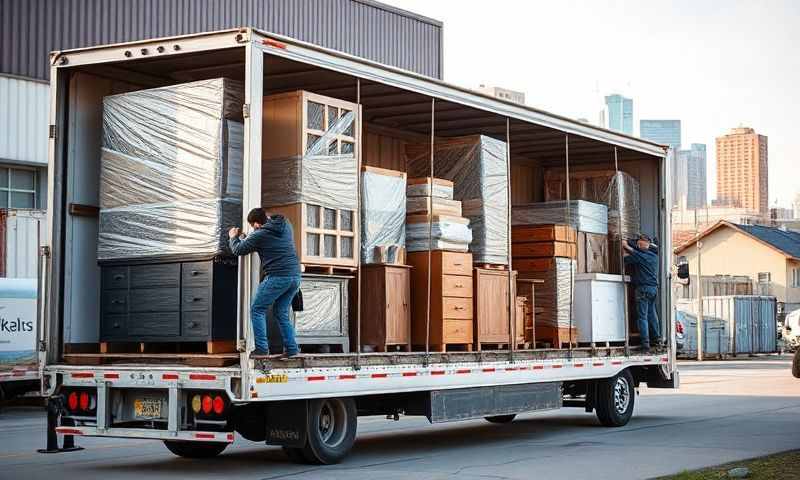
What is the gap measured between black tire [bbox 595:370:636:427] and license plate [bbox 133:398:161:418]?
24.8ft

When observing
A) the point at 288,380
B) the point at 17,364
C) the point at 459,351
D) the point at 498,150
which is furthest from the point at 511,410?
the point at 17,364

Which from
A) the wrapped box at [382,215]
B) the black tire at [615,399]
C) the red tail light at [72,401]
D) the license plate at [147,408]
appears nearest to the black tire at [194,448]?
the red tail light at [72,401]

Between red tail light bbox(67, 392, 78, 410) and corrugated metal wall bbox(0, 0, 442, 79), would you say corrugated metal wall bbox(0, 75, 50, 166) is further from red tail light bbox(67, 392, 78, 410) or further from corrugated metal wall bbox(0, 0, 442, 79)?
red tail light bbox(67, 392, 78, 410)

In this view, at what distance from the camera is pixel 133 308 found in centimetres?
1123

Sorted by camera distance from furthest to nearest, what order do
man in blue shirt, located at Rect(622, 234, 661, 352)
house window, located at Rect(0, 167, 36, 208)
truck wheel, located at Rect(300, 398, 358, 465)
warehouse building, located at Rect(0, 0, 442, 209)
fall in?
house window, located at Rect(0, 167, 36, 208), warehouse building, located at Rect(0, 0, 442, 209), man in blue shirt, located at Rect(622, 234, 661, 352), truck wheel, located at Rect(300, 398, 358, 465)

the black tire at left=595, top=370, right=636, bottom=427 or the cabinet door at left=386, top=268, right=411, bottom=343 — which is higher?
the cabinet door at left=386, top=268, right=411, bottom=343

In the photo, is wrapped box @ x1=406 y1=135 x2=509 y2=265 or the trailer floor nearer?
the trailer floor

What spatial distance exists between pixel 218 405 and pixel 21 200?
775 inches

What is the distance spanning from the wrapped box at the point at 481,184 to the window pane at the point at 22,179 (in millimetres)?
16742

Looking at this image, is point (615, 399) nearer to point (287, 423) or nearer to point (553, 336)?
point (553, 336)

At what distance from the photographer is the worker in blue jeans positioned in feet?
34.1

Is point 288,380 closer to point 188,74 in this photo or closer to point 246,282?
point 246,282

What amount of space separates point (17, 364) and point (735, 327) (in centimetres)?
3296

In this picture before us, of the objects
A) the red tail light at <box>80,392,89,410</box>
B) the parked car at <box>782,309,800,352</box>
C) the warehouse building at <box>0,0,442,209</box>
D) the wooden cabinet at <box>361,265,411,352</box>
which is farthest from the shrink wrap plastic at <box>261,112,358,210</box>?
the parked car at <box>782,309,800,352</box>
